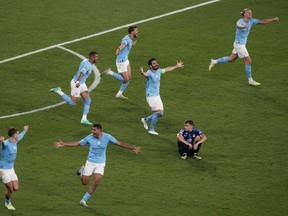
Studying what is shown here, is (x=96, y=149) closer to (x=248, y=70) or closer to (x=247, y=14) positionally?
(x=248, y=70)

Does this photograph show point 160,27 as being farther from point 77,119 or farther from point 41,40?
point 77,119

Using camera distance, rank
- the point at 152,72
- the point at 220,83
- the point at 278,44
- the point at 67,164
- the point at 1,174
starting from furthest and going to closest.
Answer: the point at 278,44, the point at 220,83, the point at 152,72, the point at 67,164, the point at 1,174

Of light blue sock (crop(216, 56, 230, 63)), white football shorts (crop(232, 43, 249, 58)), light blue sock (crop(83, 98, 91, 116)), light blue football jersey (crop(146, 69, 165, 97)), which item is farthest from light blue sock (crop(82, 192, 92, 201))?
light blue sock (crop(216, 56, 230, 63))

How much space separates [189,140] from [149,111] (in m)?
4.34

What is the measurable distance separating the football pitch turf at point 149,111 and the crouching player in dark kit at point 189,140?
38cm

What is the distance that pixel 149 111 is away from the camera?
33.1 m

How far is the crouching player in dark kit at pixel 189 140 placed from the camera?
28.8m

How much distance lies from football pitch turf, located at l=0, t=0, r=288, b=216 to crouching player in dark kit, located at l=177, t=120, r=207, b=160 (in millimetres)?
385

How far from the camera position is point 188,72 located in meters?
36.8

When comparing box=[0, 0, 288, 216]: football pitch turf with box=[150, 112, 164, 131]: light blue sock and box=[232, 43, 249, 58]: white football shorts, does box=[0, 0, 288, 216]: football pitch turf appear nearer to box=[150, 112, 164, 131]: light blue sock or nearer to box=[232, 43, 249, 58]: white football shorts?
box=[150, 112, 164, 131]: light blue sock

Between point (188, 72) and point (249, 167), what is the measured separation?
352 inches

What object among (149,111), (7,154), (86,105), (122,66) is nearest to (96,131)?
(7,154)

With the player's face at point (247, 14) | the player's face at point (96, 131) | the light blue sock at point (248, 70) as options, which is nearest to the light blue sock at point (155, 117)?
the player's face at point (96, 131)

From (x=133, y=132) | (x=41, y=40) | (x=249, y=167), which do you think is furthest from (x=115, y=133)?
(x=41, y=40)
